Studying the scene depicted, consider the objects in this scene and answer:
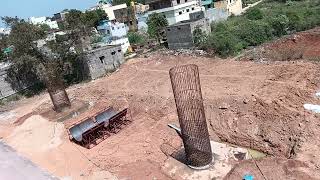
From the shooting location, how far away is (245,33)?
963 inches

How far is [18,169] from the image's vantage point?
13.9m

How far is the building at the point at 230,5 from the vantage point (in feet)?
143

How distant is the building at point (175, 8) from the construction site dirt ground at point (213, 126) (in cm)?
2023

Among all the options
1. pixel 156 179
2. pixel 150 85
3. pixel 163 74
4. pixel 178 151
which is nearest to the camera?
pixel 156 179

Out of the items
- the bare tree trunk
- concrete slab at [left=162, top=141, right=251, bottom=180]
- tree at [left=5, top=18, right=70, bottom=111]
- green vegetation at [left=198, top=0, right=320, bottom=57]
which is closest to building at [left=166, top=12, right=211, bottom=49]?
green vegetation at [left=198, top=0, right=320, bottom=57]

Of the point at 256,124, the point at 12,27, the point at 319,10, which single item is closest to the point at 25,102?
the point at 12,27

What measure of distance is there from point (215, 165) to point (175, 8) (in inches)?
1195

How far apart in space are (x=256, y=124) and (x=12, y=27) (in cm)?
1653

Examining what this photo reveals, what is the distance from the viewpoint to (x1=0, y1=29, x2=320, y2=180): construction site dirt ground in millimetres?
11719

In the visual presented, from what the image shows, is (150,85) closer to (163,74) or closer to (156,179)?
(163,74)

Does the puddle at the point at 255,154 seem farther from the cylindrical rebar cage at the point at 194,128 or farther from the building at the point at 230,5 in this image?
the building at the point at 230,5

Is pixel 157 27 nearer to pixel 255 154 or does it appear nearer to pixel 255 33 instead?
pixel 255 33

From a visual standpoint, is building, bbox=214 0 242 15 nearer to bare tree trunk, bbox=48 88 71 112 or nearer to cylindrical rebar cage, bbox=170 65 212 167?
bare tree trunk, bbox=48 88 71 112

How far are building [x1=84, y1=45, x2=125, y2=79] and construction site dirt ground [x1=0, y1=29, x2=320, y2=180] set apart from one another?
10.9ft
